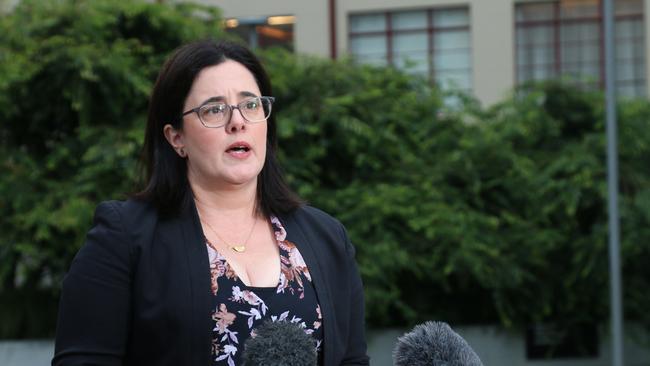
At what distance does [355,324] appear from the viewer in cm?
261

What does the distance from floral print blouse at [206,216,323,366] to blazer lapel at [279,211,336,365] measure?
0.01 m

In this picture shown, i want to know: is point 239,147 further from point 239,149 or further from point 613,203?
point 613,203

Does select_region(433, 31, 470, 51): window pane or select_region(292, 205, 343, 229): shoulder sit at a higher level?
select_region(433, 31, 470, 51): window pane

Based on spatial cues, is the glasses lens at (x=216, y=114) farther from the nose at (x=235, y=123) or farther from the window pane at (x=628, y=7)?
the window pane at (x=628, y=7)

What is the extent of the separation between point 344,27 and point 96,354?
45.5 feet

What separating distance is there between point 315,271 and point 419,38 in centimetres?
1363

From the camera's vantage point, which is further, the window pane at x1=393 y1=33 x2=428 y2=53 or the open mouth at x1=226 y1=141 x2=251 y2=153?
the window pane at x1=393 y1=33 x2=428 y2=53

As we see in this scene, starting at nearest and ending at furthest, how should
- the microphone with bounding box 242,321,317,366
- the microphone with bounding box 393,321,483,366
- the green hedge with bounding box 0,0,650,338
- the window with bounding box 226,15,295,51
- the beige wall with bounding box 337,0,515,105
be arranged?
the microphone with bounding box 242,321,317,366 → the microphone with bounding box 393,321,483,366 → the green hedge with bounding box 0,0,650,338 → the beige wall with bounding box 337,0,515,105 → the window with bounding box 226,15,295,51

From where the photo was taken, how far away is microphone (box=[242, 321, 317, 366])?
5.81 ft

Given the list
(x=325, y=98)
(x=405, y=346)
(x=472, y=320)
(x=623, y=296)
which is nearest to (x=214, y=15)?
(x=325, y=98)

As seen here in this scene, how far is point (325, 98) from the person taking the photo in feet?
28.2

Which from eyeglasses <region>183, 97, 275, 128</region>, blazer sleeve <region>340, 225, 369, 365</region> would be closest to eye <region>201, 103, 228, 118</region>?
eyeglasses <region>183, 97, 275, 128</region>

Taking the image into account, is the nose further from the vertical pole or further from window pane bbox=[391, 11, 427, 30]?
window pane bbox=[391, 11, 427, 30]

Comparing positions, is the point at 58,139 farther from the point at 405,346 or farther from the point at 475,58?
the point at 475,58
